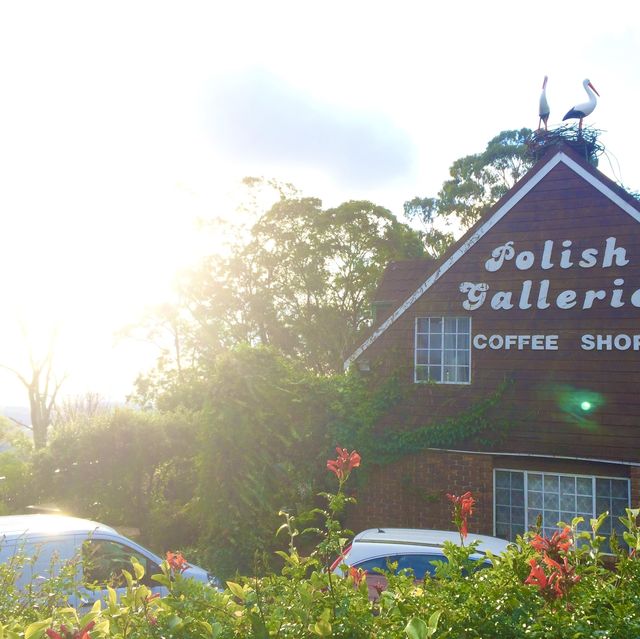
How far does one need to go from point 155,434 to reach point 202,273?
19219mm

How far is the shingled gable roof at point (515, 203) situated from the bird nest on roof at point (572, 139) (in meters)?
1.59

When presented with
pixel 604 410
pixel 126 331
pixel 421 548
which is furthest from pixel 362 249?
pixel 421 548

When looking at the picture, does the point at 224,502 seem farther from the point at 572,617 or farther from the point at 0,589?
the point at 572,617

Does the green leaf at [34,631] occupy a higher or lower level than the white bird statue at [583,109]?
lower

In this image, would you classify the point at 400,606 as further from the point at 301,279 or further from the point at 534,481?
the point at 301,279

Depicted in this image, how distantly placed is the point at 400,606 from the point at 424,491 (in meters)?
10.8

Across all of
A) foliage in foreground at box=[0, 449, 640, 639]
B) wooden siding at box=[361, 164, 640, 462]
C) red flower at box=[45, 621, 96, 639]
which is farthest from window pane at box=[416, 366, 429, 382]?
red flower at box=[45, 621, 96, 639]

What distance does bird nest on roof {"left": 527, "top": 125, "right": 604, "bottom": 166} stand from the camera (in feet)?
50.5

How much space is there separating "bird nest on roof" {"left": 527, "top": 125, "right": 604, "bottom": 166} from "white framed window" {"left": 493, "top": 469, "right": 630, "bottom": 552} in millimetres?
7387

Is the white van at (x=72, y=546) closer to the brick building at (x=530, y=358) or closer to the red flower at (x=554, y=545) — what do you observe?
the red flower at (x=554, y=545)

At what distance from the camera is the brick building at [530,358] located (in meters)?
12.9

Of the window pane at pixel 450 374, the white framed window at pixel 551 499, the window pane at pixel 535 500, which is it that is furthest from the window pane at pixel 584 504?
the window pane at pixel 450 374

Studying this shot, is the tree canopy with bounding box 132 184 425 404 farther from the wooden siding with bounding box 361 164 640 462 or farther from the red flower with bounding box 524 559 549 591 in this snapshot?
the red flower with bounding box 524 559 549 591

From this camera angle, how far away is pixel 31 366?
1677 inches
